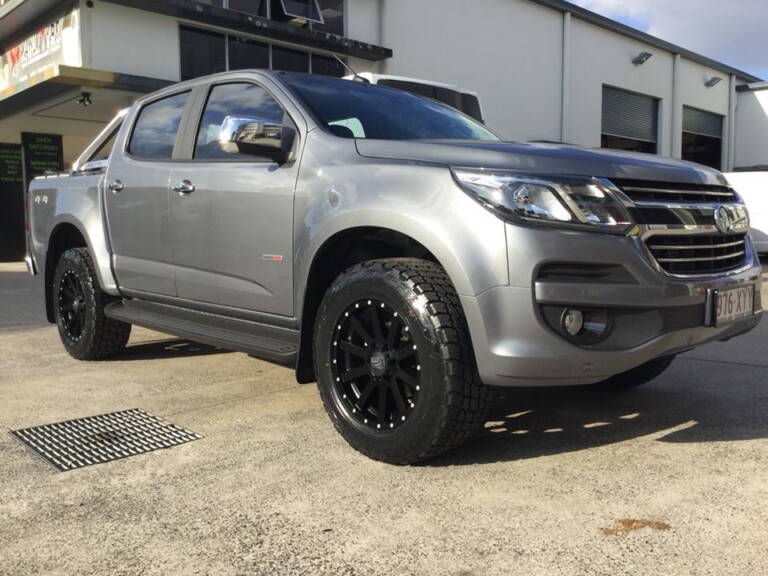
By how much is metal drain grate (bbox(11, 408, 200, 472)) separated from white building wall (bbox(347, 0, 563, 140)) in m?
11.9

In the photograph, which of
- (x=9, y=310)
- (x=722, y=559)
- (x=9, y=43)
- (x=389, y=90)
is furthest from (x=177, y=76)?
(x=722, y=559)

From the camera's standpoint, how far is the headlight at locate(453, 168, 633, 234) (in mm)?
2678

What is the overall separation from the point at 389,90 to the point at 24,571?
3.12 meters

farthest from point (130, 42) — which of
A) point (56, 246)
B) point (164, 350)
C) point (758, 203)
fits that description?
point (758, 203)

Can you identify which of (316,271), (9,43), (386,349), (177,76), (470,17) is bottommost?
(386,349)

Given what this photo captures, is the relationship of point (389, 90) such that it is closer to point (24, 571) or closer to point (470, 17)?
point (24, 571)

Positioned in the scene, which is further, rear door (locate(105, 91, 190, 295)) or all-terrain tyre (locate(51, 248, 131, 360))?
all-terrain tyre (locate(51, 248, 131, 360))

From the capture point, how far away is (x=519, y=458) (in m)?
3.08

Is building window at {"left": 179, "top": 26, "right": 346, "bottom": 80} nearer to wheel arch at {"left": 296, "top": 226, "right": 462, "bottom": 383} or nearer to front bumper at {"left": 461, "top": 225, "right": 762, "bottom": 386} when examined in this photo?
wheel arch at {"left": 296, "top": 226, "right": 462, "bottom": 383}

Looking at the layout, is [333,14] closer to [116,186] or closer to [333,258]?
[116,186]

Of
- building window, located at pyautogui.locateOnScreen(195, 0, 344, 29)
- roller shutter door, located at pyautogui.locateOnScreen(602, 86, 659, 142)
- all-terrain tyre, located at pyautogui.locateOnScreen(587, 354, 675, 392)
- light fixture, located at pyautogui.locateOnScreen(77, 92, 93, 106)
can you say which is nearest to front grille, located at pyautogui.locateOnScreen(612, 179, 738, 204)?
all-terrain tyre, located at pyautogui.locateOnScreen(587, 354, 675, 392)

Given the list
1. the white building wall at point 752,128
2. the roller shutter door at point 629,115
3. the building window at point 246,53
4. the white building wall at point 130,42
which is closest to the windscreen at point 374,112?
the white building wall at point 130,42

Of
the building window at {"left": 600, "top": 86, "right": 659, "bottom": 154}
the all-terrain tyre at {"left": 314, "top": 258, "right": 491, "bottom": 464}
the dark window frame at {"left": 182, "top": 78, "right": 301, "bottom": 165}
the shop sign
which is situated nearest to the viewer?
the all-terrain tyre at {"left": 314, "top": 258, "right": 491, "bottom": 464}

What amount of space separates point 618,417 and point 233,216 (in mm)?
2244
